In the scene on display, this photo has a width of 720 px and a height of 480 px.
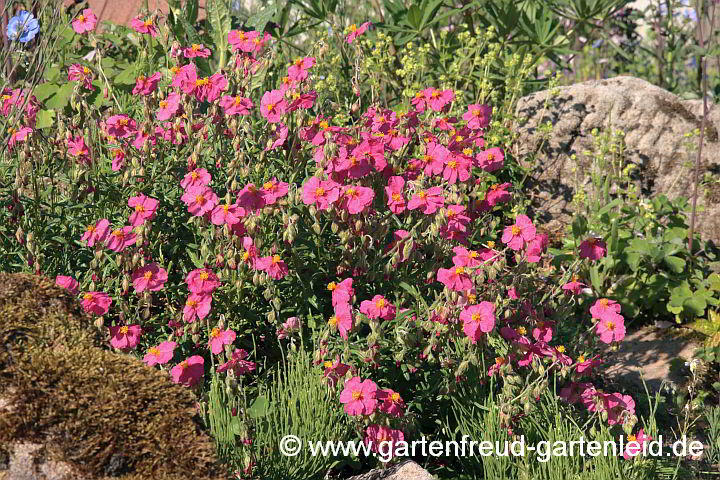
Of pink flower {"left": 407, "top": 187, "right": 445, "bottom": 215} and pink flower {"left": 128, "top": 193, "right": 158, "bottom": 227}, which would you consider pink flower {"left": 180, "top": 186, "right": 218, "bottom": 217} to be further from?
pink flower {"left": 407, "top": 187, "right": 445, "bottom": 215}

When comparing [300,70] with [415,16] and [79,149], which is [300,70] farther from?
[415,16]

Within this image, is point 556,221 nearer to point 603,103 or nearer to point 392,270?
point 603,103

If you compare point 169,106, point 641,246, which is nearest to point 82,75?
point 169,106

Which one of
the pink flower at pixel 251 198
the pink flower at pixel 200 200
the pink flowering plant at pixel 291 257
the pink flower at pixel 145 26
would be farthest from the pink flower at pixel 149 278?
the pink flower at pixel 145 26

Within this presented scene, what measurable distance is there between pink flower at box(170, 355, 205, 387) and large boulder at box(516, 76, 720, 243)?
2.49m

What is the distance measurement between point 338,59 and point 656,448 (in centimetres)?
287

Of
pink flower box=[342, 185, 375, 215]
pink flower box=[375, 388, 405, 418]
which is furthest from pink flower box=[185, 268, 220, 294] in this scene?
pink flower box=[375, 388, 405, 418]

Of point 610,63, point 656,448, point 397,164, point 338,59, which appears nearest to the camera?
point 656,448

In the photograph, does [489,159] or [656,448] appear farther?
[489,159]

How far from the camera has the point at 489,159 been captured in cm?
316

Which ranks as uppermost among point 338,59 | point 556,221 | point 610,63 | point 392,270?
point 610,63

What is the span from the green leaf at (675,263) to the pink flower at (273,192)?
202 centimetres

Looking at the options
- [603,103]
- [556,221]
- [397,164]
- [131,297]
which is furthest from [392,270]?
[603,103]

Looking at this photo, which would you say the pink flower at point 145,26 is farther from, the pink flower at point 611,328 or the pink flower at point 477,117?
the pink flower at point 611,328
